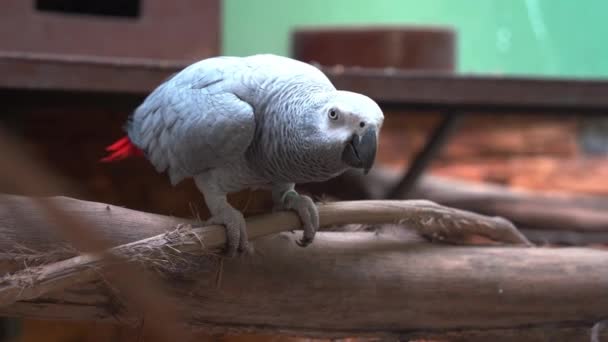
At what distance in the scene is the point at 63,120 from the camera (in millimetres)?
2160

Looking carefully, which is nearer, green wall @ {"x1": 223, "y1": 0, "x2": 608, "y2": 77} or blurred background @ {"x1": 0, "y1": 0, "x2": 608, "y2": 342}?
blurred background @ {"x1": 0, "y1": 0, "x2": 608, "y2": 342}

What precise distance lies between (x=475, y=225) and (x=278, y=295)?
383 millimetres

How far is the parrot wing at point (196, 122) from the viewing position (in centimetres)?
88

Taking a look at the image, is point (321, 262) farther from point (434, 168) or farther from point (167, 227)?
point (434, 168)

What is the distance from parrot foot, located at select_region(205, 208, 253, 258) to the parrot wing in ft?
0.24

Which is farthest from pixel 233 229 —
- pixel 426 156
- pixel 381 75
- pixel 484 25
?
pixel 484 25

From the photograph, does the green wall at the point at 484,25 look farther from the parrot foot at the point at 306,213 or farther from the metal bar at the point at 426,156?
the parrot foot at the point at 306,213

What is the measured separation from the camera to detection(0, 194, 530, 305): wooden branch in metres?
0.72

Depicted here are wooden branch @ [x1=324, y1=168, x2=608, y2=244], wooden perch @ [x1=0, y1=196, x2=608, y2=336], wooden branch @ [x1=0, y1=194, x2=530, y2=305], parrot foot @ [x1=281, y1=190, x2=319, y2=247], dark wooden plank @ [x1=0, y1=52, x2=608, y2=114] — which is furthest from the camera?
wooden branch @ [x1=324, y1=168, x2=608, y2=244]

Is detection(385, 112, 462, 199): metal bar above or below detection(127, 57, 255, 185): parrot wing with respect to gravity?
below

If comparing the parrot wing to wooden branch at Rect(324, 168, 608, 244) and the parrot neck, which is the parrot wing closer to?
the parrot neck

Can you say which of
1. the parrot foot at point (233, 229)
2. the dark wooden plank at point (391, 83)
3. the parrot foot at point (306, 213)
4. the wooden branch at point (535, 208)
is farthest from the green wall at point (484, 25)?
the parrot foot at point (233, 229)

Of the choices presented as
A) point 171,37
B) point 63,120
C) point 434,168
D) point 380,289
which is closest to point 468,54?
point 434,168

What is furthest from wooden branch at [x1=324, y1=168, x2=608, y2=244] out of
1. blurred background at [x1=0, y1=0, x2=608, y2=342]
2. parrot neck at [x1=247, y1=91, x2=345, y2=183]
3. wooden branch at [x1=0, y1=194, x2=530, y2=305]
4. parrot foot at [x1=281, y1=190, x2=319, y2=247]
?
parrot neck at [x1=247, y1=91, x2=345, y2=183]
